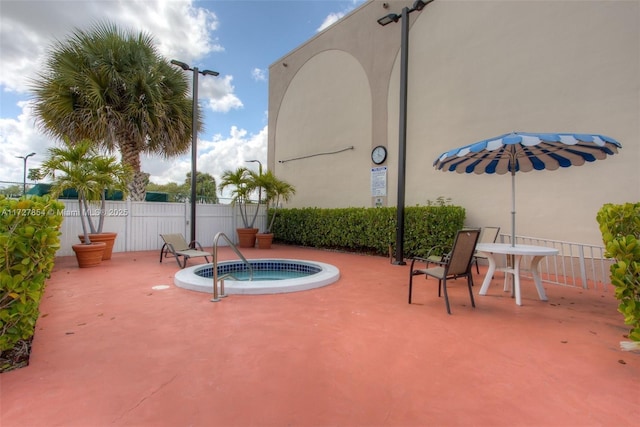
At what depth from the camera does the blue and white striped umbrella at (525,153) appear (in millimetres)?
3381

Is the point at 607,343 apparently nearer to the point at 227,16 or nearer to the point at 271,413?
the point at 271,413

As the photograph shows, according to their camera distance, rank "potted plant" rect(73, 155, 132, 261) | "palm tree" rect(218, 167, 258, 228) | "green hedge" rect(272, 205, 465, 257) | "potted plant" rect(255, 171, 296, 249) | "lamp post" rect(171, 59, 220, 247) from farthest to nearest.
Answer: "potted plant" rect(255, 171, 296, 249) < "palm tree" rect(218, 167, 258, 228) < "lamp post" rect(171, 59, 220, 247) < "green hedge" rect(272, 205, 465, 257) < "potted plant" rect(73, 155, 132, 261)

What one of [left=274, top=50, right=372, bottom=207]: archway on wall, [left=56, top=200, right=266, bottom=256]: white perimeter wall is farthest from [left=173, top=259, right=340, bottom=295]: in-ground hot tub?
[left=56, top=200, right=266, bottom=256]: white perimeter wall

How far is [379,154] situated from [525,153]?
498 cm

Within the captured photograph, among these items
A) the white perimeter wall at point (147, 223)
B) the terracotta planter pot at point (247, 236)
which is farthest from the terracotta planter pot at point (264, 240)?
the white perimeter wall at point (147, 223)

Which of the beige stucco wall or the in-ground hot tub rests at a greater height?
the beige stucco wall

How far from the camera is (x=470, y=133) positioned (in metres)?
7.19

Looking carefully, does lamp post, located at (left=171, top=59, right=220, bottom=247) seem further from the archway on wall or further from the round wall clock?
the round wall clock

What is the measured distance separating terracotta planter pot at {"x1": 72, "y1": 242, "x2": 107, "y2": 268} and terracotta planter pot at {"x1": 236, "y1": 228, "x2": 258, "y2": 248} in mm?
4376

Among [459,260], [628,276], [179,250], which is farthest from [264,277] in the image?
[628,276]

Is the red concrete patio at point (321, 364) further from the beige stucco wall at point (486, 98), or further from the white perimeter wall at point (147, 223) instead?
the white perimeter wall at point (147, 223)

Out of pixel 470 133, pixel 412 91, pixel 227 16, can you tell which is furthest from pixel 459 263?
pixel 227 16

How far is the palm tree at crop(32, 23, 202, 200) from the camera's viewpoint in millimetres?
8125

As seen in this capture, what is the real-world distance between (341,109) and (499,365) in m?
9.62
